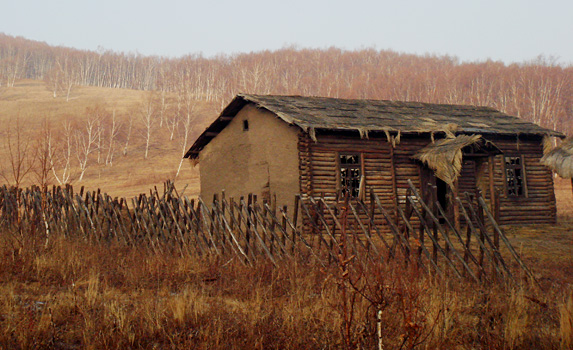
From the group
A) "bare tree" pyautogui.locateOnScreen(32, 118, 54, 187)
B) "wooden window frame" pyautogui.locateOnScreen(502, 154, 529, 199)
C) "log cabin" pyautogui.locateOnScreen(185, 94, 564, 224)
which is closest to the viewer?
"bare tree" pyautogui.locateOnScreen(32, 118, 54, 187)

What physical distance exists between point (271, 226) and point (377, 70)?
69.1 m

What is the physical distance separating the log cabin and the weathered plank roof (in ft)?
0.13

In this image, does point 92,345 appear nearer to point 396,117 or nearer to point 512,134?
point 396,117

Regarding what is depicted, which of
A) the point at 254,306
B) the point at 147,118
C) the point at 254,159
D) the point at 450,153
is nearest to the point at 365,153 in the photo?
the point at 450,153

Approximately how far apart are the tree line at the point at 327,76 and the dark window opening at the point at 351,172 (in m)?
32.8

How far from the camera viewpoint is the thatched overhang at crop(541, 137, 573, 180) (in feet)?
26.3

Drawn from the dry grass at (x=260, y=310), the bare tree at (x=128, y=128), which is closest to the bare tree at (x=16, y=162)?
the dry grass at (x=260, y=310)

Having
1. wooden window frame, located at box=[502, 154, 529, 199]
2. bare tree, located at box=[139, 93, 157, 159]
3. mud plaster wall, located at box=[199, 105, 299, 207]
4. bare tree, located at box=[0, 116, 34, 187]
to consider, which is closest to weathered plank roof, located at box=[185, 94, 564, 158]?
mud plaster wall, located at box=[199, 105, 299, 207]

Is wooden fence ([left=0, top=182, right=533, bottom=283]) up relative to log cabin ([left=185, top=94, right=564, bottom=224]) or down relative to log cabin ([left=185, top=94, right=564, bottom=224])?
down

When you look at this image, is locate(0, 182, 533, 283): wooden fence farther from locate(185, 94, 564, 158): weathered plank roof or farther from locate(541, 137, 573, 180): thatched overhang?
locate(185, 94, 564, 158): weathered plank roof

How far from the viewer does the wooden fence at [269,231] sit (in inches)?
225

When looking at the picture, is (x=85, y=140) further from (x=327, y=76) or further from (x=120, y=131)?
(x=327, y=76)

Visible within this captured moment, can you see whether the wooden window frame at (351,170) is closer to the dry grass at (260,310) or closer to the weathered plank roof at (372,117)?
the weathered plank roof at (372,117)

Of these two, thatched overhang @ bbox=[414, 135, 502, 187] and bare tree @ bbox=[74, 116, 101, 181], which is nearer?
thatched overhang @ bbox=[414, 135, 502, 187]
